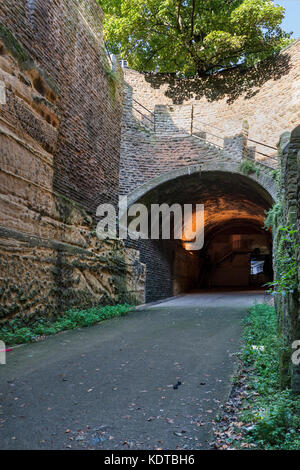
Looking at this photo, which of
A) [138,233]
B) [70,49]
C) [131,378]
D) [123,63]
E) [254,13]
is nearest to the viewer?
[131,378]

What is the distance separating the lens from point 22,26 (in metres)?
6.20

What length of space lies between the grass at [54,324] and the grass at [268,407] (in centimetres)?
331

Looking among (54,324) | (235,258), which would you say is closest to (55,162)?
(54,324)

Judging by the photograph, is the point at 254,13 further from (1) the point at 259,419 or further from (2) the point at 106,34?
(1) the point at 259,419

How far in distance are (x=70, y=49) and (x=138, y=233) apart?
5939mm

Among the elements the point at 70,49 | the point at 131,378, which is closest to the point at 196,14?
the point at 70,49

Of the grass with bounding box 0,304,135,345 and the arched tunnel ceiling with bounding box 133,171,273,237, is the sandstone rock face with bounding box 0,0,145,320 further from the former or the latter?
the arched tunnel ceiling with bounding box 133,171,273,237

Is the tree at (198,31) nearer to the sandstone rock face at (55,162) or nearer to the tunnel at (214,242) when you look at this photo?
the tunnel at (214,242)

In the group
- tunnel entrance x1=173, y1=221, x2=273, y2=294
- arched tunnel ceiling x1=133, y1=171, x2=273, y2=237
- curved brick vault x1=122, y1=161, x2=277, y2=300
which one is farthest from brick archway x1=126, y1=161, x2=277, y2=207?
tunnel entrance x1=173, y1=221, x2=273, y2=294

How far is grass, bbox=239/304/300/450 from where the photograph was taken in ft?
7.46

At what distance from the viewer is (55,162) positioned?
7.15 meters

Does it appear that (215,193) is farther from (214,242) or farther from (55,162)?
(214,242)

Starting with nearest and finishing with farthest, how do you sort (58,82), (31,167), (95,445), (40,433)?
(95,445), (40,433), (31,167), (58,82)

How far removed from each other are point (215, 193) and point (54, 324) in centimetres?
934
